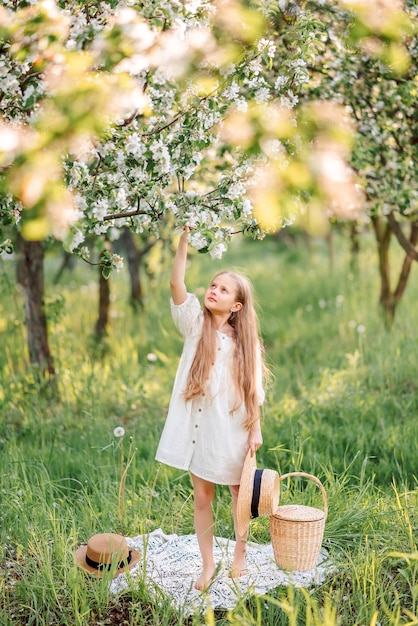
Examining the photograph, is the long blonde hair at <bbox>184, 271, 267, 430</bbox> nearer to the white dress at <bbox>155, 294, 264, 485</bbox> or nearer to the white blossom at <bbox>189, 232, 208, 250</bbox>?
the white dress at <bbox>155, 294, 264, 485</bbox>

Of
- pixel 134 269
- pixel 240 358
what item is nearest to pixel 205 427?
pixel 240 358

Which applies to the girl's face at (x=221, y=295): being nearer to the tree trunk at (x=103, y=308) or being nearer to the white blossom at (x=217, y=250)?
the white blossom at (x=217, y=250)

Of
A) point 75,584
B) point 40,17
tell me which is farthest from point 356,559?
point 40,17

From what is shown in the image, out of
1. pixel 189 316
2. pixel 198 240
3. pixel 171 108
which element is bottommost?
pixel 189 316

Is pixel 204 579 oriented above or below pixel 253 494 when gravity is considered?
below

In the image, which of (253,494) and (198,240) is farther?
(253,494)

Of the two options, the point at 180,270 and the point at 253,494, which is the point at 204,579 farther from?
the point at 180,270

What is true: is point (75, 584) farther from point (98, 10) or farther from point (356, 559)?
point (98, 10)

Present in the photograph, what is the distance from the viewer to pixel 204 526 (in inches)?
140

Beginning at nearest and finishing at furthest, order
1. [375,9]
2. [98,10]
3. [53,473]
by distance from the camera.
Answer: [98,10], [375,9], [53,473]

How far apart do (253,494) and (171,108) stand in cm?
192

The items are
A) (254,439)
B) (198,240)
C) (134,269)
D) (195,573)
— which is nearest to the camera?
(198,240)

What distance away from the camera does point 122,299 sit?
9.88m

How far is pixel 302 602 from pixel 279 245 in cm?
1373
